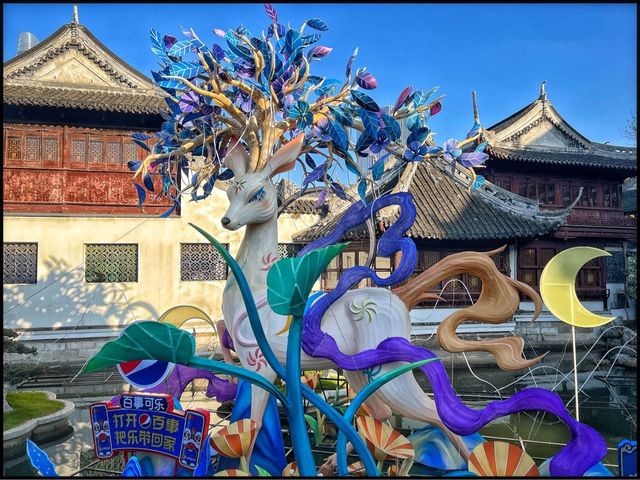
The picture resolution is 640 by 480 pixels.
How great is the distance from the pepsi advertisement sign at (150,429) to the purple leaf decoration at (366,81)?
9.29 ft

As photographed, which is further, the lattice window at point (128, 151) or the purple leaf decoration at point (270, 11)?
the lattice window at point (128, 151)

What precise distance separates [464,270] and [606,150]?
19.3 metres

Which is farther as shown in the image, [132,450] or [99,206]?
[99,206]

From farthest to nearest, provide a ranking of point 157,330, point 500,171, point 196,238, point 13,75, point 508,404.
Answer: point 500,171 → point 196,238 → point 13,75 → point 508,404 → point 157,330

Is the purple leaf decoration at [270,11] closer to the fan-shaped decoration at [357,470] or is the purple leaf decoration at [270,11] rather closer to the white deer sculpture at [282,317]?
the white deer sculpture at [282,317]

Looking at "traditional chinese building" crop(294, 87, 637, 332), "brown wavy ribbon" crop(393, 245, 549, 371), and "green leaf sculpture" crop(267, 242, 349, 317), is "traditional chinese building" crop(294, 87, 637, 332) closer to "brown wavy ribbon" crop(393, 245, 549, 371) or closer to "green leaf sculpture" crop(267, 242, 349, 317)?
"brown wavy ribbon" crop(393, 245, 549, 371)

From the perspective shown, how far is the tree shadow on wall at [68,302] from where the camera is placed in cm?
1234

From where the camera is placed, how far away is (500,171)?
18.5 metres

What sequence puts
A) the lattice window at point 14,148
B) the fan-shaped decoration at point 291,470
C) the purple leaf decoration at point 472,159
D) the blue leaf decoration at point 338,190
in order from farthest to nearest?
the lattice window at point 14,148, the blue leaf decoration at point 338,190, the purple leaf decoration at point 472,159, the fan-shaped decoration at point 291,470

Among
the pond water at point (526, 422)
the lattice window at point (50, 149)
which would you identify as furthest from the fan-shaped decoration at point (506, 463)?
the lattice window at point (50, 149)

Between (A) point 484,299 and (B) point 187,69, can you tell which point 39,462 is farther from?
(A) point 484,299

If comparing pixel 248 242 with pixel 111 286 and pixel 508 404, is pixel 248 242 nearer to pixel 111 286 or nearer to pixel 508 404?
pixel 508 404

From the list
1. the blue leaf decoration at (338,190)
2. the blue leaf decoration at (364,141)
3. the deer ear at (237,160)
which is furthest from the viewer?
the blue leaf decoration at (338,190)

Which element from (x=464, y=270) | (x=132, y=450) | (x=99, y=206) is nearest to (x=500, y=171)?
(x=99, y=206)
